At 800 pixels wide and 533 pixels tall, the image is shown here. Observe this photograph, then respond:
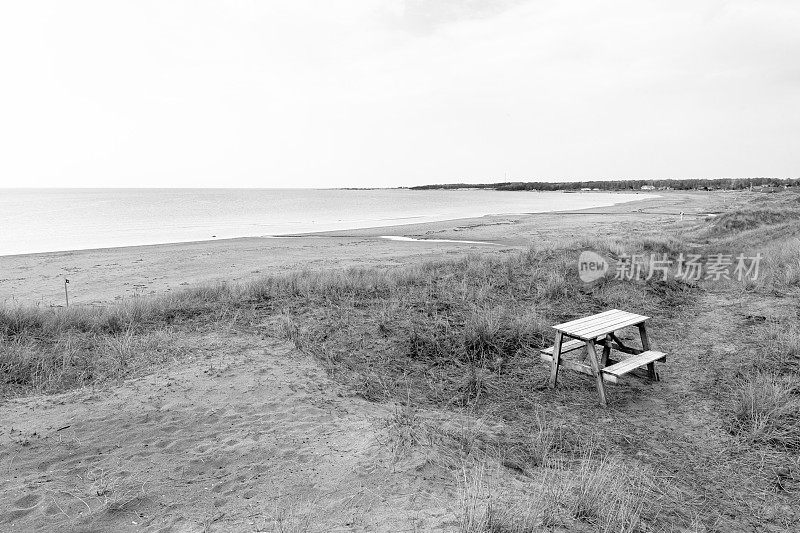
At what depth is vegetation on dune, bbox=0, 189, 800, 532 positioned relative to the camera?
3744 millimetres

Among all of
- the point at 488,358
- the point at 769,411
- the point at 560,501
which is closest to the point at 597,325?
the point at 488,358

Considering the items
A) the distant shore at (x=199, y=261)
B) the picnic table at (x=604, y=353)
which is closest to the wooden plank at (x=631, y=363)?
the picnic table at (x=604, y=353)

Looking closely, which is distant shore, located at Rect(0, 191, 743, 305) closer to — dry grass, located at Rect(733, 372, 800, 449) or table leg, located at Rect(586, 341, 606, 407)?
table leg, located at Rect(586, 341, 606, 407)

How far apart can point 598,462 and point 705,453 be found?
3.58 feet

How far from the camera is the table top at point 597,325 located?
5.67m

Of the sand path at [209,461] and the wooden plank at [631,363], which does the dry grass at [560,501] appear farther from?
the wooden plank at [631,363]

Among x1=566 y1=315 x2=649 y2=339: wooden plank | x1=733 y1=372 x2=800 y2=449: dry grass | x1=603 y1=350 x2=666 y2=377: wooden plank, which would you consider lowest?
x1=733 y1=372 x2=800 y2=449: dry grass

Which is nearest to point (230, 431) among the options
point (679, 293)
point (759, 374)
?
point (759, 374)

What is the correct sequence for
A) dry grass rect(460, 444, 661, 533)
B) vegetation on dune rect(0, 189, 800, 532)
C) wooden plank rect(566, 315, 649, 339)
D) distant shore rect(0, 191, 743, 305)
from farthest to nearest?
distant shore rect(0, 191, 743, 305), wooden plank rect(566, 315, 649, 339), vegetation on dune rect(0, 189, 800, 532), dry grass rect(460, 444, 661, 533)

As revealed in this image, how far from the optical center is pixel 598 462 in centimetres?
427

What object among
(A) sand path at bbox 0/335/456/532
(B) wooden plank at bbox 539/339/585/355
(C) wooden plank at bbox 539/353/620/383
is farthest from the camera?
(B) wooden plank at bbox 539/339/585/355

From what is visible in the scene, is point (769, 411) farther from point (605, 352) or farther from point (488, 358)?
point (488, 358)

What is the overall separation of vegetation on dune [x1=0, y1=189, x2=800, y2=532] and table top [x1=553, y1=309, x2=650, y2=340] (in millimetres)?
764

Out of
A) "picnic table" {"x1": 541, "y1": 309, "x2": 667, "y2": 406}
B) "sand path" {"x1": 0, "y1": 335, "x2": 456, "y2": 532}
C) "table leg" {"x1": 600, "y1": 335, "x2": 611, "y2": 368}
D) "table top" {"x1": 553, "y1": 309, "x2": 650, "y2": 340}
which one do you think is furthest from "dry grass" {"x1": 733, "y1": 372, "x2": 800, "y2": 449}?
"sand path" {"x1": 0, "y1": 335, "x2": 456, "y2": 532}
